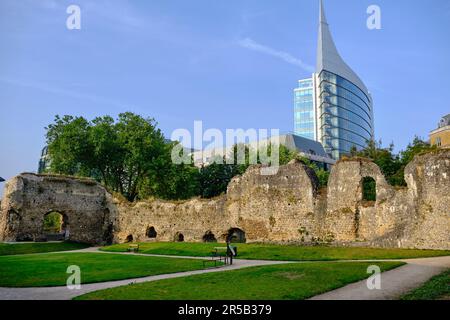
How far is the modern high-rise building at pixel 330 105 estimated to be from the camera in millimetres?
141250

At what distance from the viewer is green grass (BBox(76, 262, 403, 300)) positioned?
38.2ft

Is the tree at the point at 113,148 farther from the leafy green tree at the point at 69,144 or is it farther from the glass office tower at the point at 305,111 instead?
the glass office tower at the point at 305,111

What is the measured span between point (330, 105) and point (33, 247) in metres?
125

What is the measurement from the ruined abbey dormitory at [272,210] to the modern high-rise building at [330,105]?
106037 mm

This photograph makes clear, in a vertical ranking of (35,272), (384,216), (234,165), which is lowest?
(35,272)

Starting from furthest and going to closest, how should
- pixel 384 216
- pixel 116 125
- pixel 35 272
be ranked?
1. pixel 116 125
2. pixel 384 216
3. pixel 35 272

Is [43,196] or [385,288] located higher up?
[43,196]

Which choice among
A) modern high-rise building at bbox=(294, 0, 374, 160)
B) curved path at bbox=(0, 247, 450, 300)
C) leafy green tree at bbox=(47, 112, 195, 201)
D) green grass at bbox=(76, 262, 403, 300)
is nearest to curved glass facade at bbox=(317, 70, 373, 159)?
Result: modern high-rise building at bbox=(294, 0, 374, 160)

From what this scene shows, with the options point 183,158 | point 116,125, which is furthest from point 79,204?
point 183,158

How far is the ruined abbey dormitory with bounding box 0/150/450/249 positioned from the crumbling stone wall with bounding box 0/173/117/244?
3.6 inches
